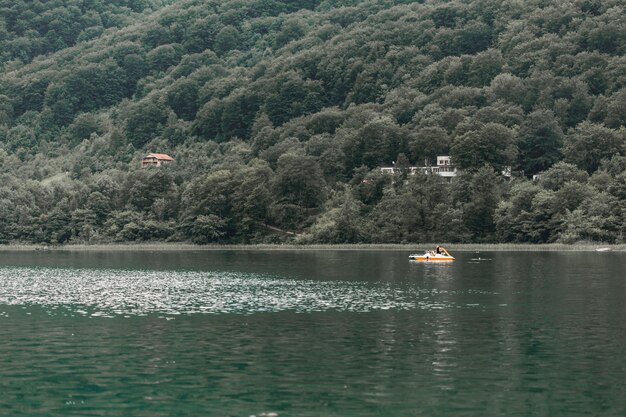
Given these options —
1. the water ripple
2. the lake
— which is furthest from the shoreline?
the water ripple

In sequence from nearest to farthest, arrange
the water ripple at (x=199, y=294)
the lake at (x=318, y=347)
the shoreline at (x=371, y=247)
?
1. the lake at (x=318, y=347)
2. the water ripple at (x=199, y=294)
3. the shoreline at (x=371, y=247)

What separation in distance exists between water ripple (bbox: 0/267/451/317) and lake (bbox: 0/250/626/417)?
22 cm

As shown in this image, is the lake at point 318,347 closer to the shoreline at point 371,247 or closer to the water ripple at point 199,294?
the water ripple at point 199,294

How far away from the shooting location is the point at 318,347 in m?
48.3

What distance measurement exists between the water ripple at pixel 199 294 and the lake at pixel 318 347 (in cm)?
22

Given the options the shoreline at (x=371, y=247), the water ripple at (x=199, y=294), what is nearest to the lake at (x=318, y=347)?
the water ripple at (x=199, y=294)

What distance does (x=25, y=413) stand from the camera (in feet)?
113

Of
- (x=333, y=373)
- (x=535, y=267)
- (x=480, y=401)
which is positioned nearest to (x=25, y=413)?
(x=333, y=373)

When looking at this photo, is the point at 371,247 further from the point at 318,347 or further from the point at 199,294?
the point at 318,347

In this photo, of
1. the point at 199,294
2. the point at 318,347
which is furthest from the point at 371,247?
the point at 318,347

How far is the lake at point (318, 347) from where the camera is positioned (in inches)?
1406

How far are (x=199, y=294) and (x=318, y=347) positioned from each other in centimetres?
3276

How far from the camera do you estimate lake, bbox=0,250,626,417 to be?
35719 mm

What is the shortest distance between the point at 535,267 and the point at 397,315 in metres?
49.9
